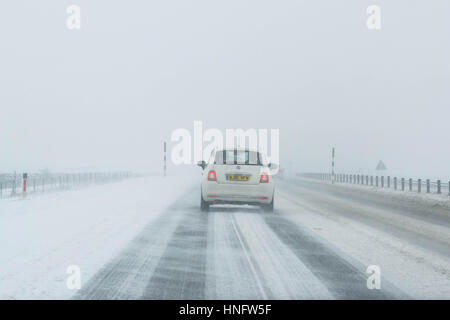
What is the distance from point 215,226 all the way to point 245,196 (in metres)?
2.65

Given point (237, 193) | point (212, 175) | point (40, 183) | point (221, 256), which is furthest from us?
point (40, 183)

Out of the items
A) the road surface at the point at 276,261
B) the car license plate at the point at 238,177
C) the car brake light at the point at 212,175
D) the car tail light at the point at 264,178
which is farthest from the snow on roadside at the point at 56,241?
the car tail light at the point at 264,178

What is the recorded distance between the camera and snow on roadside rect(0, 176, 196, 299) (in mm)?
5676

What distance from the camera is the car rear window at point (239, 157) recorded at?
13992 millimetres

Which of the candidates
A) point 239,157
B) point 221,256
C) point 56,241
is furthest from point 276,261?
point 239,157

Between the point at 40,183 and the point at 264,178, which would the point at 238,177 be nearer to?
the point at 264,178

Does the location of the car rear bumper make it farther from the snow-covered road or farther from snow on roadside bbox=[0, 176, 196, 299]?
snow on roadside bbox=[0, 176, 196, 299]

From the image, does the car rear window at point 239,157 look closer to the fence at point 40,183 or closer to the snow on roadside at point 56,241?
the snow on roadside at point 56,241

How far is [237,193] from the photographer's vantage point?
13.6 m

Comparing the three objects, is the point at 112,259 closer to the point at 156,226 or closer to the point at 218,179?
the point at 156,226

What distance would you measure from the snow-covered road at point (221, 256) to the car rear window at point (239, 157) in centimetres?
164

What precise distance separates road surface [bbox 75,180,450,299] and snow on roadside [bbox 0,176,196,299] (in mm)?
335

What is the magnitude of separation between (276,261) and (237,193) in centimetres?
653
